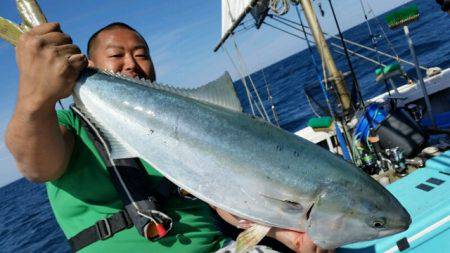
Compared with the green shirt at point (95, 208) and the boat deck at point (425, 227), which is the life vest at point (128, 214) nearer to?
the green shirt at point (95, 208)

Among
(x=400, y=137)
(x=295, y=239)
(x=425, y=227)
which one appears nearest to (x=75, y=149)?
(x=295, y=239)

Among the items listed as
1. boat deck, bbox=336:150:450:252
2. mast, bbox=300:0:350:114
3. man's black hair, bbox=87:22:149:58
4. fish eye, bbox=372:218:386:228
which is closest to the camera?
fish eye, bbox=372:218:386:228

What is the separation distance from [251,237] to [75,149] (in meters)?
1.47

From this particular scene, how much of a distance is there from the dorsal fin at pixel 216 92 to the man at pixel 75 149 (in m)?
0.51

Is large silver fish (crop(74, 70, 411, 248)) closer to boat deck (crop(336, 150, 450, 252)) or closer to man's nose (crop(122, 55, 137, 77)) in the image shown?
man's nose (crop(122, 55, 137, 77))

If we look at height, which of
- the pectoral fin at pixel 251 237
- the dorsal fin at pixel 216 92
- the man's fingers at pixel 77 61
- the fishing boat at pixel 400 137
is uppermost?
the man's fingers at pixel 77 61

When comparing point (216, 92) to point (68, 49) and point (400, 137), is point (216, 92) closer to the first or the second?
point (68, 49)

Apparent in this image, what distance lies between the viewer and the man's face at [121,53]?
2.96 meters

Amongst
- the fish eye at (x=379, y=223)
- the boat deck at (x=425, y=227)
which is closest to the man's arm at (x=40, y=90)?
the fish eye at (x=379, y=223)

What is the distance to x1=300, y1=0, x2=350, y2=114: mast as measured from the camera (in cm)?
708

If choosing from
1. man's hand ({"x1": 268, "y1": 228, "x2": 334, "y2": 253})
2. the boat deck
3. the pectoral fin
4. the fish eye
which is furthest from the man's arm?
the boat deck

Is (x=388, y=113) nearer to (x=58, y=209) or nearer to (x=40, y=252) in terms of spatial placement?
(x=58, y=209)

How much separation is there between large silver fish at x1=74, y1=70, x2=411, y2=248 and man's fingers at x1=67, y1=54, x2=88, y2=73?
336 millimetres

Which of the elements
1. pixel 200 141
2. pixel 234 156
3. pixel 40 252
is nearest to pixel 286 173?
pixel 234 156
